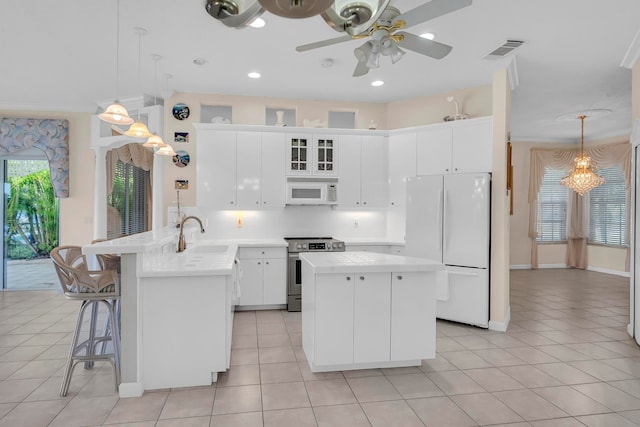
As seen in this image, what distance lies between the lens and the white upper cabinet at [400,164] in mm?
5102

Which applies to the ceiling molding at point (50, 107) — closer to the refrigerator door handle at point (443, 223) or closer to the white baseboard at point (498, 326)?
the refrigerator door handle at point (443, 223)

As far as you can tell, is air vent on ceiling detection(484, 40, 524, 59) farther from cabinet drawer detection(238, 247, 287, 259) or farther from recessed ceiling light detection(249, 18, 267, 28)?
cabinet drawer detection(238, 247, 287, 259)

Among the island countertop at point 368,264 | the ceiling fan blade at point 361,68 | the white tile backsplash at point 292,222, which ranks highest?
the ceiling fan blade at point 361,68

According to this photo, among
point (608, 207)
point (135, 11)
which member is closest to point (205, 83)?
point (135, 11)

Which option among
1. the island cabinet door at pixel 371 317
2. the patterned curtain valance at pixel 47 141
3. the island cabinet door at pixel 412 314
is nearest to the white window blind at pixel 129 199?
the patterned curtain valance at pixel 47 141

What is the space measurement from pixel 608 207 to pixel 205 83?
826cm

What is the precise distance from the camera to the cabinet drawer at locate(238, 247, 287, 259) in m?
4.81

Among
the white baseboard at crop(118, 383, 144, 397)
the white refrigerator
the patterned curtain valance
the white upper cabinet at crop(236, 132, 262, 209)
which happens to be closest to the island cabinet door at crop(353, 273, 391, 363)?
the white refrigerator

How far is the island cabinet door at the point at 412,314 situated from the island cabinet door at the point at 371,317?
0.06 meters

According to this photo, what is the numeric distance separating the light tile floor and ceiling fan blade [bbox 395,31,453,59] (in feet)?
7.98

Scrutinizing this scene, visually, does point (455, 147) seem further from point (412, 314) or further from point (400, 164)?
point (412, 314)

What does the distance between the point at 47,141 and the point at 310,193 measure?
13.8 ft

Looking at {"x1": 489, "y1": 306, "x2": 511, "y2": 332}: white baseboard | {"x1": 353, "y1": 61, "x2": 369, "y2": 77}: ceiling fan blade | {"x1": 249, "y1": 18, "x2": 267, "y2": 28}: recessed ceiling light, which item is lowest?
{"x1": 489, "y1": 306, "x2": 511, "y2": 332}: white baseboard

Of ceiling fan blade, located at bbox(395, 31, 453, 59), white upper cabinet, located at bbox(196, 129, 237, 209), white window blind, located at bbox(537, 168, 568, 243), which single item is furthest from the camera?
white window blind, located at bbox(537, 168, 568, 243)
